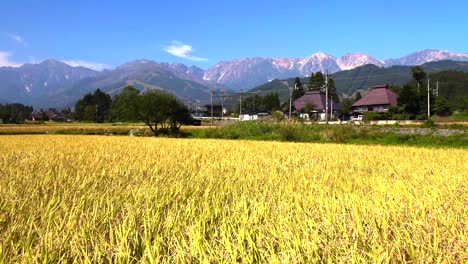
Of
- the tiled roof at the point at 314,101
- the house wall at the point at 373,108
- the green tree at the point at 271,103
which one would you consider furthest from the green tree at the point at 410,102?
the green tree at the point at 271,103

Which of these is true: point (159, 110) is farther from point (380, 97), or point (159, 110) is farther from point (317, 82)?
point (317, 82)

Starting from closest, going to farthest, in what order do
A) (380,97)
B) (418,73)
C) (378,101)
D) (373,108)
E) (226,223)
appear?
1. (226,223)
2. (378,101)
3. (380,97)
4. (373,108)
5. (418,73)

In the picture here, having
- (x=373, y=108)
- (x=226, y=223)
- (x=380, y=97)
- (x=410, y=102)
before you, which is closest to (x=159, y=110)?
(x=410, y=102)

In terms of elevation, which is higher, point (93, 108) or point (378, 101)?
point (93, 108)

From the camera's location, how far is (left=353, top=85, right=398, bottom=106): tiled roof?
74.3m

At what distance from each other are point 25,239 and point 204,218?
1433mm

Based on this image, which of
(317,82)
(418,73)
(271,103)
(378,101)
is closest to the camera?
(378,101)

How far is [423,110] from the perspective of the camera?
2199 inches

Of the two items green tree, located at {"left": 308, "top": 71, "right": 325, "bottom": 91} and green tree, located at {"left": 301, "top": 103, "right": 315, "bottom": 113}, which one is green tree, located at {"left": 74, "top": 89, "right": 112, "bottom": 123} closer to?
green tree, located at {"left": 301, "top": 103, "right": 315, "bottom": 113}

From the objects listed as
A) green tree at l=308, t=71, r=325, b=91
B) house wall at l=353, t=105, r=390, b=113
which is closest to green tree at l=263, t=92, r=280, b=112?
green tree at l=308, t=71, r=325, b=91

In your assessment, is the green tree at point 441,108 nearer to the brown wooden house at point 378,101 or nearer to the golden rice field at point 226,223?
the brown wooden house at point 378,101

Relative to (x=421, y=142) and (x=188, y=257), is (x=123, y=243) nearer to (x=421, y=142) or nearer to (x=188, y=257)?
(x=188, y=257)

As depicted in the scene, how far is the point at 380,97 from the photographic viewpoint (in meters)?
75.8

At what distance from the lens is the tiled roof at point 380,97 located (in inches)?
2926
